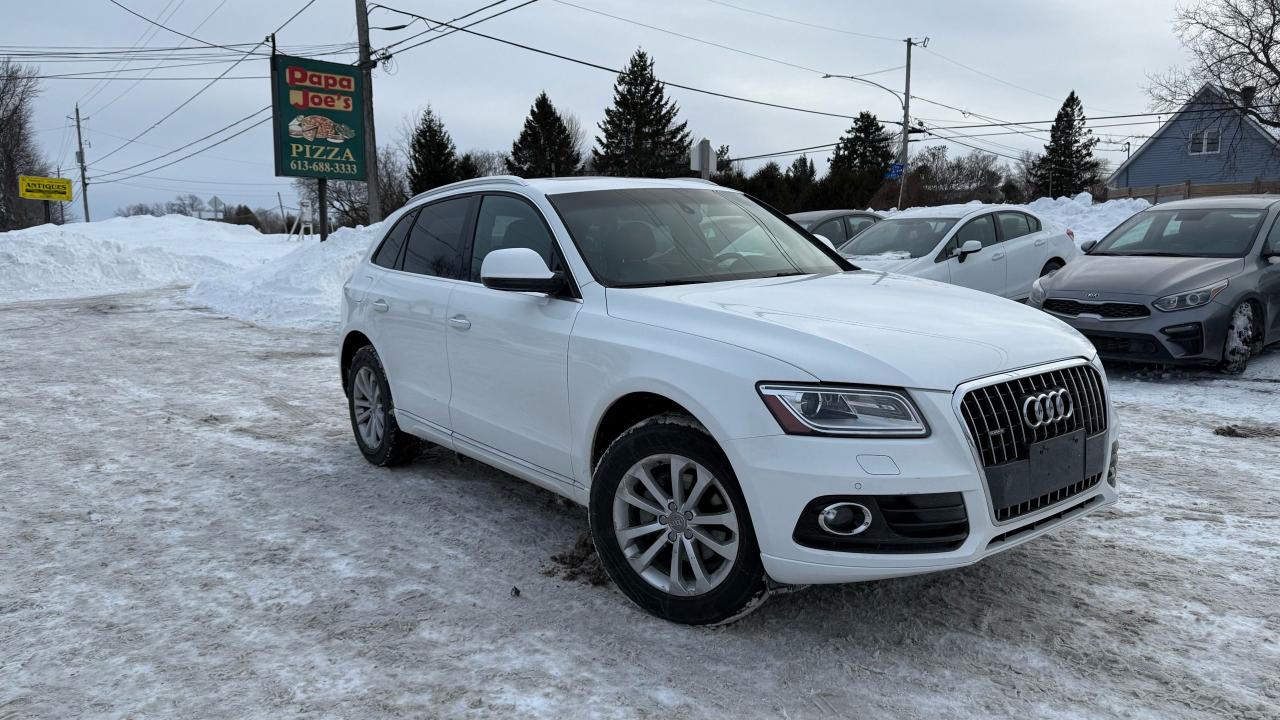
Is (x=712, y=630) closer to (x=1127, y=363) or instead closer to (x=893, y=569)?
(x=893, y=569)

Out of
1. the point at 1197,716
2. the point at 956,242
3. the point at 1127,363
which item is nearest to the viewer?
the point at 1197,716

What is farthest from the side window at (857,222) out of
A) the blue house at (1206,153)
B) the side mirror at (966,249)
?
the blue house at (1206,153)

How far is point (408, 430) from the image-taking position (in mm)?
5332

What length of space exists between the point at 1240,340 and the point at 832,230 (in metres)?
7.41

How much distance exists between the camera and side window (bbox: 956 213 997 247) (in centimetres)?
1148

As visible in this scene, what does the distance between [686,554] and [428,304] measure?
90.1 inches

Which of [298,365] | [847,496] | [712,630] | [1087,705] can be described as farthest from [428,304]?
[298,365]

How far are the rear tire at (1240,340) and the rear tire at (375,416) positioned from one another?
709cm

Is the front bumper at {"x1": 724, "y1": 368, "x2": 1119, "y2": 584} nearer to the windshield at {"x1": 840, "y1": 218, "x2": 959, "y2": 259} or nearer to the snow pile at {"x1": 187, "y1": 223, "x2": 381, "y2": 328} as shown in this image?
the windshield at {"x1": 840, "y1": 218, "x2": 959, "y2": 259}

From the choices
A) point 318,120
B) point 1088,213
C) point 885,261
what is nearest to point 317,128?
point 318,120

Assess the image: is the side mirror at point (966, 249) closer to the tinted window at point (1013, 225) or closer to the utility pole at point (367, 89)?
the tinted window at point (1013, 225)

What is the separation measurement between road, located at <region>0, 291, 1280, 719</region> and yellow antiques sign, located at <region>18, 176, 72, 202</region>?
57.7 m

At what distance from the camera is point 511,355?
4.20 m

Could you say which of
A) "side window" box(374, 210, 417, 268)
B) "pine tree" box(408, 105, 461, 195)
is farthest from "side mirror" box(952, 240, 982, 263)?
"pine tree" box(408, 105, 461, 195)
